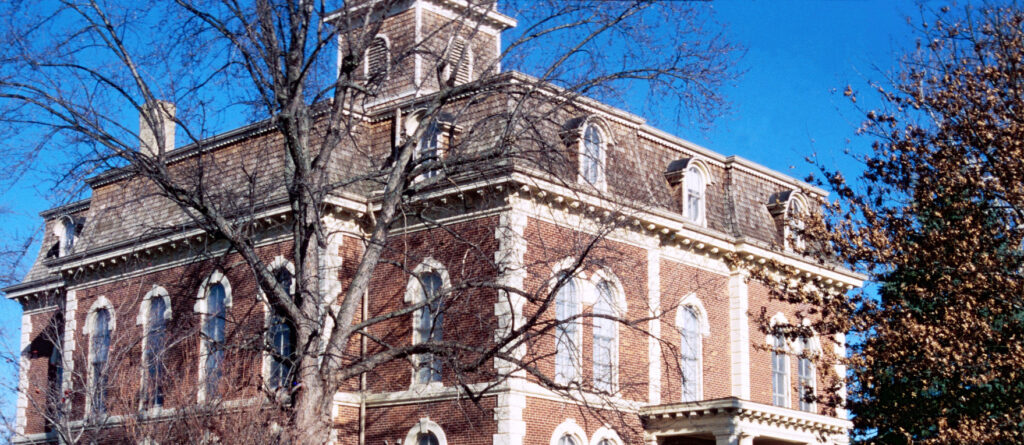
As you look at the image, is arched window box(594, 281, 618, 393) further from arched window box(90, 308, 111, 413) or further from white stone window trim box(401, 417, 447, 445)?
arched window box(90, 308, 111, 413)

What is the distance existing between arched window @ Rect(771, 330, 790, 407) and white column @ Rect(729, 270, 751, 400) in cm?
123

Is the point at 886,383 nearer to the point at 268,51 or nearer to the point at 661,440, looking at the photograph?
the point at 661,440

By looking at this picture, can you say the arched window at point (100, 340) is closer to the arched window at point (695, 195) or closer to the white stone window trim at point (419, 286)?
the white stone window trim at point (419, 286)

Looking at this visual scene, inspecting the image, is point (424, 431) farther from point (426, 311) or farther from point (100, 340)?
point (100, 340)

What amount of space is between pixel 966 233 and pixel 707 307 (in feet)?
35.2

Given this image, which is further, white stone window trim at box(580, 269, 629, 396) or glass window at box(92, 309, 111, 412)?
glass window at box(92, 309, 111, 412)

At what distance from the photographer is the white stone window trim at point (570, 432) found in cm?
2221

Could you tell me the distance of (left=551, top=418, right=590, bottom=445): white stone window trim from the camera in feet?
72.9

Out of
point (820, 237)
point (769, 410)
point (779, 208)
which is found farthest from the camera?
point (779, 208)

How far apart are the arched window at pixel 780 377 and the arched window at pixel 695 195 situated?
3516 mm

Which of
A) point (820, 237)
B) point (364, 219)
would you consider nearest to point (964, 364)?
point (820, 237)

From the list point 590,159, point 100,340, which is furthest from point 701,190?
point 100,340

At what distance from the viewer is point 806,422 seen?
25.1 metres

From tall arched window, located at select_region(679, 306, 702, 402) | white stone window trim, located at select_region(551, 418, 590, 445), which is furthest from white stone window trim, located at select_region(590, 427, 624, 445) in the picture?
tall arched window, located at select_region(679, 306, 702, 402)
